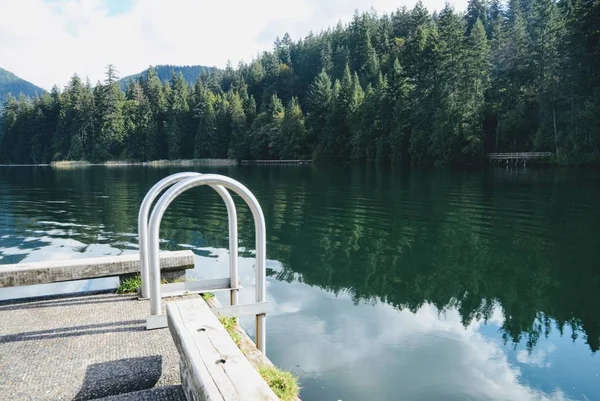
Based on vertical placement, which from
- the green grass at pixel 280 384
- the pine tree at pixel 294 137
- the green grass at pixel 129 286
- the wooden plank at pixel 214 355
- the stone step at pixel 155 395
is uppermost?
the pine tree at pixel 294 137

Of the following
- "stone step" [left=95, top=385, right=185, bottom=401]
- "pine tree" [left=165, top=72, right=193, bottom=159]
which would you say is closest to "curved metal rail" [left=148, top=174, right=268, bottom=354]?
"stone step" [left=95, top=385, right=185, bottom=401]

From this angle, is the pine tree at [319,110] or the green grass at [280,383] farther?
the pine tree at [319,110]

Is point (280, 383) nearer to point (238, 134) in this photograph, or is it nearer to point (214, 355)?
point (214, 355)

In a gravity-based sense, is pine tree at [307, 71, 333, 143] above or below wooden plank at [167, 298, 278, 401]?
above

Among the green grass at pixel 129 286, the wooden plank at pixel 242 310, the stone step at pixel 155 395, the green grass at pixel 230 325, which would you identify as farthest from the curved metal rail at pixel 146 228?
the stone step at pixel 155 395

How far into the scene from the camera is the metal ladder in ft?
14.4

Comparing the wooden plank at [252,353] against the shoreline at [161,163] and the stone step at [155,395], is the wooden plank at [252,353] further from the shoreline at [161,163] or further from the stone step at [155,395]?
the shoreline at [161,163]

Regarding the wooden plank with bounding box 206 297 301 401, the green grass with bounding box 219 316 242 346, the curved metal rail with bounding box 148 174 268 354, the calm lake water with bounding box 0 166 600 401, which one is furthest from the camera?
the calm lake water with bounding box 0 166 600 401

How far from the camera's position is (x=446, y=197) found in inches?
A: 949

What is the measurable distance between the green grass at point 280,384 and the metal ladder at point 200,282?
0.90 m

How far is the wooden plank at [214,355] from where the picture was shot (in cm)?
270

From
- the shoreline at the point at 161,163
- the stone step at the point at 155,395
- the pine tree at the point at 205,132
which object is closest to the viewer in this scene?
the stone step at the point at 155,395

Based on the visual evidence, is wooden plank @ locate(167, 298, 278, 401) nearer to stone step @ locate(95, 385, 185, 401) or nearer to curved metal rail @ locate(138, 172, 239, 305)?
stone step @ locate(95, 385, 185, 401)

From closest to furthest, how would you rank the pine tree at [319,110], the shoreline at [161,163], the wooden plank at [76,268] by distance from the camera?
the wooden plank at [76,268]
the pine tree at [319,110]
the shoreline at [161,163]
